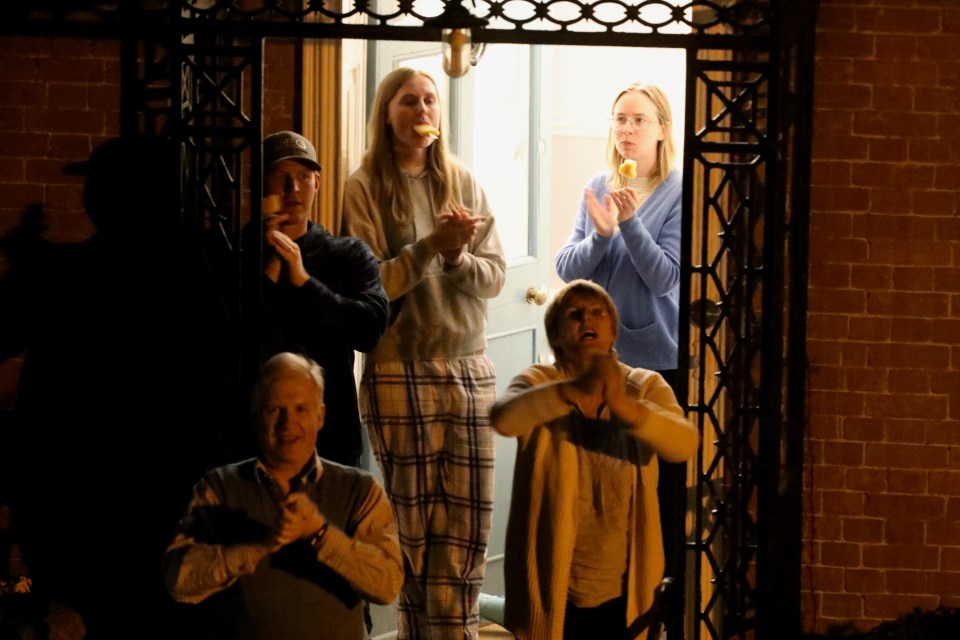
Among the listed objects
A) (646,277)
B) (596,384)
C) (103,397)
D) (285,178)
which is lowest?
(103,397)

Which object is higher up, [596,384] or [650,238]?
[650,238]

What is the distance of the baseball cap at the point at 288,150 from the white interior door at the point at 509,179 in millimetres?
1425

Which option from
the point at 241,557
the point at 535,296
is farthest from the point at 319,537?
the point at 535,296

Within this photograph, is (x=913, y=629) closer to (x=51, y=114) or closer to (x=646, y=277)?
(x=646, y=277)

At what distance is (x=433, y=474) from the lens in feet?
16.2

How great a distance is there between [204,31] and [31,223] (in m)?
1.02

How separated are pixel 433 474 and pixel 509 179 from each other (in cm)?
191

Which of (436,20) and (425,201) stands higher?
(436,20)

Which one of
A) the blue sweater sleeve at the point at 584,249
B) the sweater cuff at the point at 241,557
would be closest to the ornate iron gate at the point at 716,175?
the blue sweater sleeve at the point at 584,249

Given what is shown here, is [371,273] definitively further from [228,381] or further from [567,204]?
[567,204]

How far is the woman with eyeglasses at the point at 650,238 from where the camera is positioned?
16.7ft

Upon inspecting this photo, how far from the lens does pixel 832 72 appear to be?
16.5 feet

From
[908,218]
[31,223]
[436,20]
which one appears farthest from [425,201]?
[908,218]

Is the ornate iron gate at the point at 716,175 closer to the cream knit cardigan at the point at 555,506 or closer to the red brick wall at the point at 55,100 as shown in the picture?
the red brick wall at the point at 55,100
